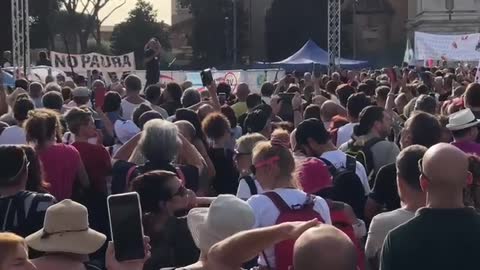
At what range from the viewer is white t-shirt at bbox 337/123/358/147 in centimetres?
925

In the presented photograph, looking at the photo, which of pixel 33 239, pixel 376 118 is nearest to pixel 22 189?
pixel 33 239

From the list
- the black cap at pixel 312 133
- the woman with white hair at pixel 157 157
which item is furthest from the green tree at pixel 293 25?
the woman with white hair at pixel 157 157

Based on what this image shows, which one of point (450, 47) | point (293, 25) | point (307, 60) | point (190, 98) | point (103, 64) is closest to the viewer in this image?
point (190, 98)

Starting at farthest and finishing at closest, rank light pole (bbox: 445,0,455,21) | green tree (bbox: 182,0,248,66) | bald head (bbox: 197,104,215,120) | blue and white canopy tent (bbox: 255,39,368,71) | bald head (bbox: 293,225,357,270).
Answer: green tree (bbox: 182,0,248,66)
light pole (bbox: 445,0,455,21)
blue and white canopy tent (bbox: 255,39,368,71)
bald head (bbox: 197,104,215,120)
bald head (bbox: 293,225,357,270)

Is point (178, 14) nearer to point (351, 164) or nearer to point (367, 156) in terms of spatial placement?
point (367, 156)

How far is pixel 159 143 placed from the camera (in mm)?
6656

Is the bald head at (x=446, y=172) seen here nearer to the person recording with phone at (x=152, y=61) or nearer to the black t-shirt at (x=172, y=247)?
the black t-shirt at (x=172, y=247)

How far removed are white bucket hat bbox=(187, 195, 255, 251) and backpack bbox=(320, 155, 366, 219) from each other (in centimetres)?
278

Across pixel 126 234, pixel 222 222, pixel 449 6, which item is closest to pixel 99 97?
pixel 222 222

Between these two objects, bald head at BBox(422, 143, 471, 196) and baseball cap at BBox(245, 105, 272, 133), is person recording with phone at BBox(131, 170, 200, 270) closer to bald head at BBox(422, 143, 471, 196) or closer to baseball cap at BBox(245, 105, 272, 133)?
bald head at BBox(422, 143, 471, 196)

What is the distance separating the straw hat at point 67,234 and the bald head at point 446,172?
1463mm

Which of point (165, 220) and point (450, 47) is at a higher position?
point (450, 47)

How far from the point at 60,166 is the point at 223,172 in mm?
1699

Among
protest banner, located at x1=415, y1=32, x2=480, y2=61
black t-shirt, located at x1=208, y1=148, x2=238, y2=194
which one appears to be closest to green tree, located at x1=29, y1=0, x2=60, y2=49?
protest banner, located at x1=415, y1=32, x2=480, y2=61
